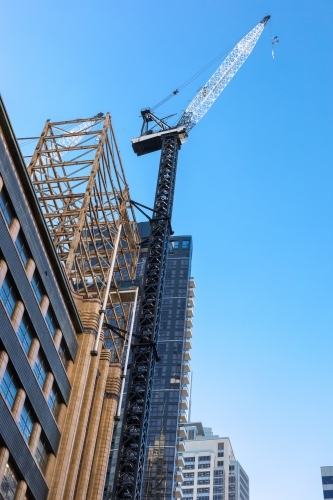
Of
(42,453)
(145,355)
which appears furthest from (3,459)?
(145,355)

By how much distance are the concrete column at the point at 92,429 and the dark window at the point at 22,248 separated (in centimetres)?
1843

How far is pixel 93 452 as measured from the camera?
61.6 metres

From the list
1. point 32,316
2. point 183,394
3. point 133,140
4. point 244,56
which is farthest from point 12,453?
point 183,394

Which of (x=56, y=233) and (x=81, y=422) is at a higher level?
(x=56, y=233)

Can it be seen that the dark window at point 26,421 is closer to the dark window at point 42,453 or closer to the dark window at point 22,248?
the dark window at point 42,453

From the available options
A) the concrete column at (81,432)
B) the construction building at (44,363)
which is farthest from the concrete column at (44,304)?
the concrete column at (81,432)

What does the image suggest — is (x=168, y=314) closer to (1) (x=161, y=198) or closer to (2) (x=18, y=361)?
(1) (x=161, y=198)

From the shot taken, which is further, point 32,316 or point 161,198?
point 161,198

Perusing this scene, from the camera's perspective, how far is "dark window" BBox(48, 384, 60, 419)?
2146 inches

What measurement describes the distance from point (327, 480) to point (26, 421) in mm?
154143

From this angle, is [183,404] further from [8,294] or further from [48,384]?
[8,294]

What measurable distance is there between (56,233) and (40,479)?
25.7m

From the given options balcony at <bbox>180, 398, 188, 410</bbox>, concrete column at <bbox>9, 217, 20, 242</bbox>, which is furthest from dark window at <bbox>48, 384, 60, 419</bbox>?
balcony at <bbox>180, 398, 188, 410</bbox>

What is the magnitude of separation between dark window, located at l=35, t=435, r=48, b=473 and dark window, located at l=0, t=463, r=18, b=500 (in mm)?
4274
